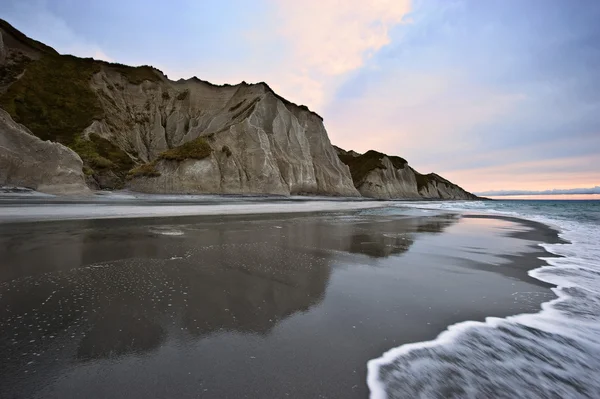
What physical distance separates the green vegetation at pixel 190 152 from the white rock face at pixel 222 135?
33.2 inches

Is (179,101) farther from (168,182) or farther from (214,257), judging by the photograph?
(214,257)

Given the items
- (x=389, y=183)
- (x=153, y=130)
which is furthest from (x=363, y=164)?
(x=153, y=130)

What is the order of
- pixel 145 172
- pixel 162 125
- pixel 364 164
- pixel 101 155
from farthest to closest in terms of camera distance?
pixel 364 164 → pixel 162 125 → pixel 101 155 → pixel 145 172

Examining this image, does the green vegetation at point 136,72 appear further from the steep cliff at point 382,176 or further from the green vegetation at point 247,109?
the steep cliff at point 382,176

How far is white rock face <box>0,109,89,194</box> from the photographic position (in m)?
23.7

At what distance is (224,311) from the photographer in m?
3.49

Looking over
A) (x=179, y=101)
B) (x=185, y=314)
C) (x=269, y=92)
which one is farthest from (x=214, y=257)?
(x=179, y=101)

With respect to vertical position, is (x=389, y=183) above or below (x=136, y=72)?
below

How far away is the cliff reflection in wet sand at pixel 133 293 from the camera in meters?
2.55

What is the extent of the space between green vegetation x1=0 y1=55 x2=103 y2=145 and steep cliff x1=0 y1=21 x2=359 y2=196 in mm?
144

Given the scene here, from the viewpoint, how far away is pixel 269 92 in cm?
5722

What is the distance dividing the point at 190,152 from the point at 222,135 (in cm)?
738

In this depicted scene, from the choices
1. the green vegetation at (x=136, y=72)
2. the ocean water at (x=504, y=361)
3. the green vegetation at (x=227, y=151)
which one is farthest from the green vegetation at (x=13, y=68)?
the ocean water at (x=504, y=361)

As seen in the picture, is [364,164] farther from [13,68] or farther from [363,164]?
[13,68]
